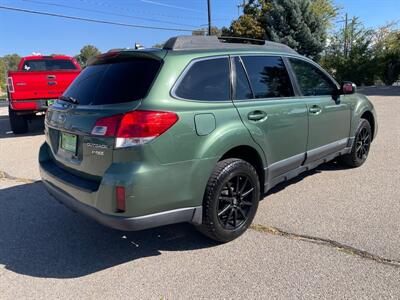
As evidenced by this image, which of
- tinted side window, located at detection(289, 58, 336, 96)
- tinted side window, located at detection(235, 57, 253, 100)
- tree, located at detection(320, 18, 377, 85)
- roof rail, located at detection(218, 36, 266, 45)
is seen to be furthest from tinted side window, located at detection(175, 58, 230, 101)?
tree, located at detection(320, 18, 377, 85)

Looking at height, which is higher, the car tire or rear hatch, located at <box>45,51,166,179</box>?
rear hatch, located at <box>45,51,166,179</box>

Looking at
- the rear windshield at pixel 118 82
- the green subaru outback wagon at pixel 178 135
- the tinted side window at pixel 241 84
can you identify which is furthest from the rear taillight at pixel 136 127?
the tinted side window at pixel 241 84

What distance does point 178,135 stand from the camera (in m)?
2.88

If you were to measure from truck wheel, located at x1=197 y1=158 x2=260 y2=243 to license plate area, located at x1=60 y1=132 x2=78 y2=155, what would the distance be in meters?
1.19

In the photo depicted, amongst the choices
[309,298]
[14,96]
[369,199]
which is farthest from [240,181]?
[14,96]

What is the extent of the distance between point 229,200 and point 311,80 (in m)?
2.11

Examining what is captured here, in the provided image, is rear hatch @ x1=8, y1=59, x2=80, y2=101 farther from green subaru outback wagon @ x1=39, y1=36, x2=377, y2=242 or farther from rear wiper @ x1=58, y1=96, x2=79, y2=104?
rear wiper @ x1=58, y1=96, x2=79, y2=104

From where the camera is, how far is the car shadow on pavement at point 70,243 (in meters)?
3.19

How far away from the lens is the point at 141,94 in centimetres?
290

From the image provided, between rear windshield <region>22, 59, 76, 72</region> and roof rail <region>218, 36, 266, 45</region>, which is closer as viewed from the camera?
roof rail <region>218, 36, 266, 45</region>

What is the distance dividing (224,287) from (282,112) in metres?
1.91

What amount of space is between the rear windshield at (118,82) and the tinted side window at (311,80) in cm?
201

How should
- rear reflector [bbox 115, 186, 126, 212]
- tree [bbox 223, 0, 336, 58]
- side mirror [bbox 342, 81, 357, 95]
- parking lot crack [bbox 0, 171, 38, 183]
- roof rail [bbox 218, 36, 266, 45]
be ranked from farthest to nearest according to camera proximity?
tree [bbox 223, 0, 336, 58] < parking lot crack [bbox 0, 171, 38, 183] < side mirror [bbox 342, 81, 357, 95] < roof rail [bbox 218, 36, 266, 45] < rear reflector [bbox 115, 186, 126, 212]

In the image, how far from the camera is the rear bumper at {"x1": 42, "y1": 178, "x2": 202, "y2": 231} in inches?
110
